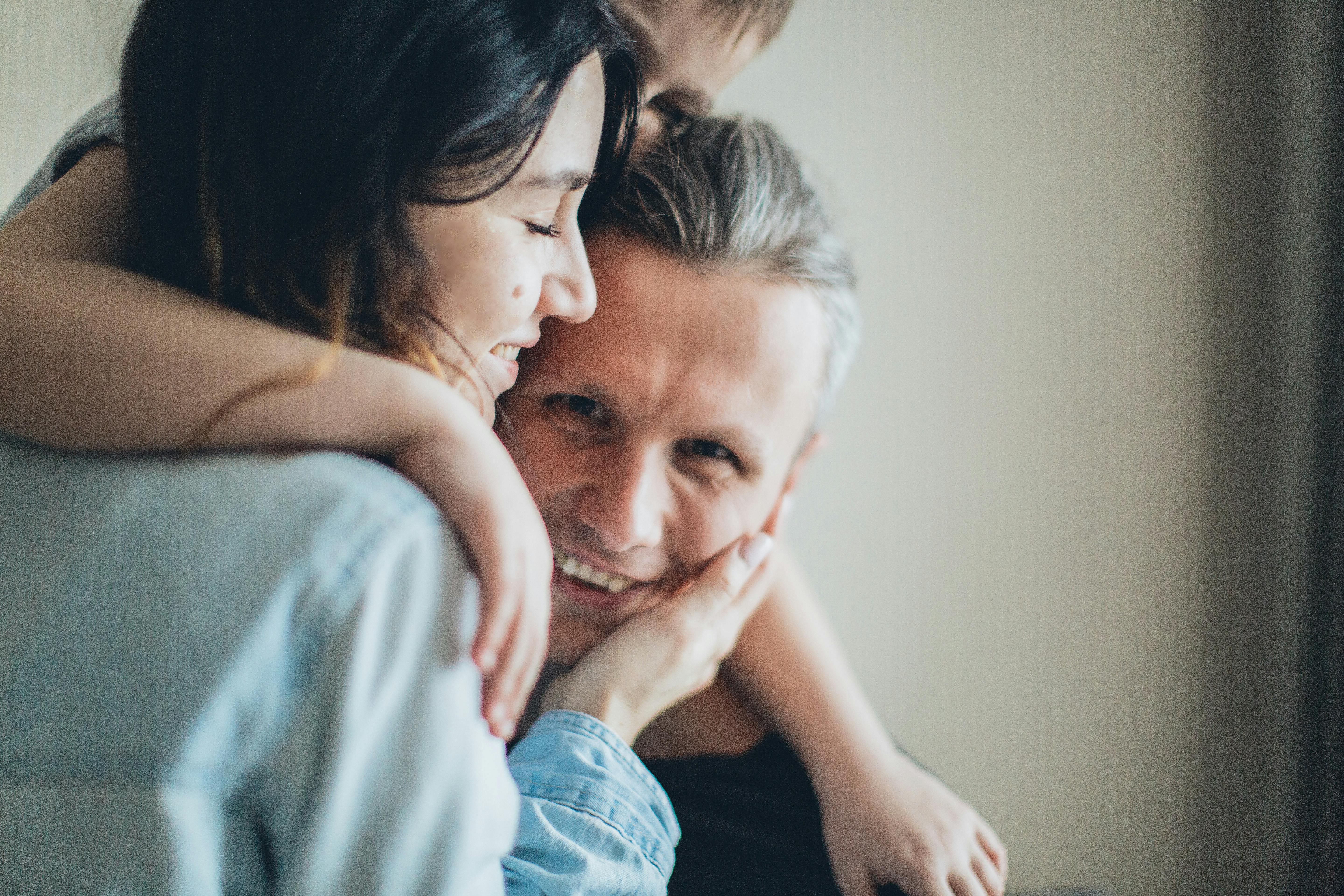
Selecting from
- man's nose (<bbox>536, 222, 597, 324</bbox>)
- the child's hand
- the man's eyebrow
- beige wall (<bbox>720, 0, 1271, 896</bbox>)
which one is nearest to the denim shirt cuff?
the child's hand

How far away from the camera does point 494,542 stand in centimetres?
57

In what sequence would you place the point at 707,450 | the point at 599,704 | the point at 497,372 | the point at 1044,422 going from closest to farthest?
1. the point at 497,372
2. the point at 599,704
3. the point at 707,450
4. the point at 1044,422

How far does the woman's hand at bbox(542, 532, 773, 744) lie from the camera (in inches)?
40.9

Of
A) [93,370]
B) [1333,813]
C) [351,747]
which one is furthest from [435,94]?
[1333,813]

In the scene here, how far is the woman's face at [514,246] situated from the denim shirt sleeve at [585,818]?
1.16 feet

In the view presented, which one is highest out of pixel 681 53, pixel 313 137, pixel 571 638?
pixel 681 53

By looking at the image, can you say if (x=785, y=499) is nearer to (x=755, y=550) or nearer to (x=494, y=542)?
(x=755, y=550)

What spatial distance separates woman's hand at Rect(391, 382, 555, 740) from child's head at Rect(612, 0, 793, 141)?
58 centimetres

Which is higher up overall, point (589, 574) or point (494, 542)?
point (494, 542)

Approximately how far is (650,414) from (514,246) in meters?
0.33

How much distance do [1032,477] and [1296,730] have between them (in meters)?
0.83

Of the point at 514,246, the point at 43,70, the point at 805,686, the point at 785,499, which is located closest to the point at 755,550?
the point at 785,499

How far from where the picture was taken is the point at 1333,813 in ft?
5.85

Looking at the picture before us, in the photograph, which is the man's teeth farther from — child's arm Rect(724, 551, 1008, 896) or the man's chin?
child's arm Rect(724, 551, 1008, 896)
